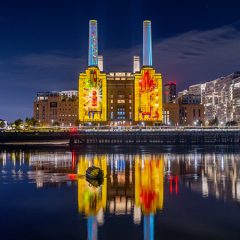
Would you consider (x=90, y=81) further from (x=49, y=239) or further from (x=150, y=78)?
(x=49, y=239)

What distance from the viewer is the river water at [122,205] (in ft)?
88.7

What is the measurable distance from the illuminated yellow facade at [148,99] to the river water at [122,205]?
136781 millimetres

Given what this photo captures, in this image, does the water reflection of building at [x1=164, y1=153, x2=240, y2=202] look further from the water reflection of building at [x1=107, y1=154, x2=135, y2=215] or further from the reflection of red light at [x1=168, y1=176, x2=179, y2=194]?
the water reflection of building at [x1=107, y1=154, x2=135, y2=215]

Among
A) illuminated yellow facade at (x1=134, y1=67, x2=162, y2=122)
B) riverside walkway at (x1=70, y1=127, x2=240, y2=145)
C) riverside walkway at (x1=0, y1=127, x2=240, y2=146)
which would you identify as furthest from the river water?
illuminated yellow facade at (x1=134, y1=67, x2=162, y2=122)

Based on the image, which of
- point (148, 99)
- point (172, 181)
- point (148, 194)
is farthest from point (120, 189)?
point (148, 99)

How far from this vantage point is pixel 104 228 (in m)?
27.6

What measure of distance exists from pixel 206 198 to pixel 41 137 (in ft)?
355

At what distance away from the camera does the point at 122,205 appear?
35125 mm

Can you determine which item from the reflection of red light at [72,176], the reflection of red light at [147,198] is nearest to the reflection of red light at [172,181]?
the reflection of red light at [147,198]

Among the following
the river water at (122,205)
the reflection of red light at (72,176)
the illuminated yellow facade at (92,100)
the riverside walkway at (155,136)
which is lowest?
the river water at (122,205)

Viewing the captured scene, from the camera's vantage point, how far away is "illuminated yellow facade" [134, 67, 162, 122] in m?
197

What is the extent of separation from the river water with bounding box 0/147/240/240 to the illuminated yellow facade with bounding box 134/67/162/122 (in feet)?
449

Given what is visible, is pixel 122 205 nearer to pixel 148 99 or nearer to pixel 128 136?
pixel 128 136

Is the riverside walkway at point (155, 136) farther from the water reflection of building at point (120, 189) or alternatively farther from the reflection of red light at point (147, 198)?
the reflection of red light at point (147, 198)
